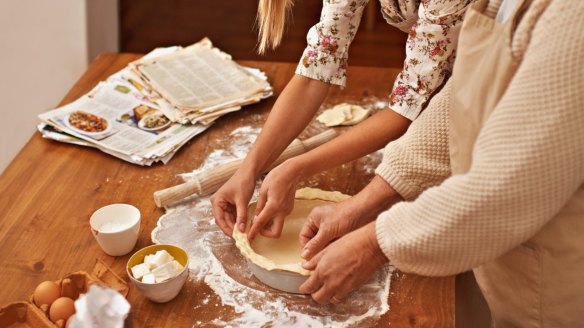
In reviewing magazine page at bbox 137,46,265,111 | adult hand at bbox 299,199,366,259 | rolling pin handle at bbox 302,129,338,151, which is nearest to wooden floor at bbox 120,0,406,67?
magazine page at bbox 137,46,265,111

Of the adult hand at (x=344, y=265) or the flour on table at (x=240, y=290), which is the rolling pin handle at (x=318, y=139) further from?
the adult hand at (x=344, y=265)

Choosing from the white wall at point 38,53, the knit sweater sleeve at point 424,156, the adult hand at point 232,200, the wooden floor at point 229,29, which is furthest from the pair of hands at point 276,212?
the wooden floor at point 229,29

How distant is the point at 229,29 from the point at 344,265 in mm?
3379

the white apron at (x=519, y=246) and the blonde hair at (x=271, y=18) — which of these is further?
the blonde hair at (x=271, y=18)

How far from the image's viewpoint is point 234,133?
1758 millimetres

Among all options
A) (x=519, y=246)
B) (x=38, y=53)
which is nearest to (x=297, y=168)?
(x=519, y=246)

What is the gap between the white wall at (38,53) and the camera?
8.80ft

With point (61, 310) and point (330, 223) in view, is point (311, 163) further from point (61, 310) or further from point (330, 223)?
point (61, 310)

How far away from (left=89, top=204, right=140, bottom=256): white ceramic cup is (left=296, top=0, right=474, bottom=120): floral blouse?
52cm

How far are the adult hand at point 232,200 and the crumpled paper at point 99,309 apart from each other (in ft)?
1.59

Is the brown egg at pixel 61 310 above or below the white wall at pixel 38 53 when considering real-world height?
above

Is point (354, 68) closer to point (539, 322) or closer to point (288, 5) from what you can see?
point (288, 5)

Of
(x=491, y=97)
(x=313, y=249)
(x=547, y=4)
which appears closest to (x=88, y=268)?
(x=313, y=249)

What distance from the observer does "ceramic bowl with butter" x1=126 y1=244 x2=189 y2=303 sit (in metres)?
1.16
